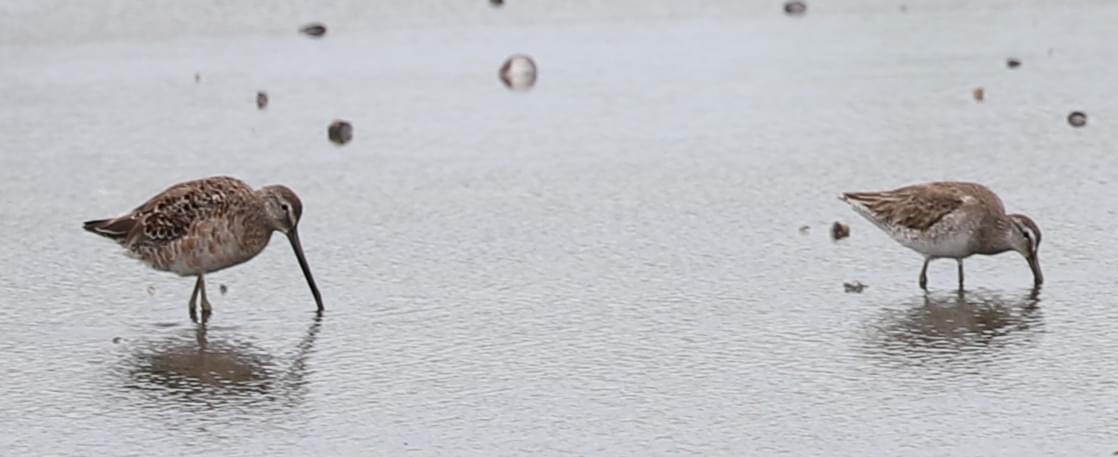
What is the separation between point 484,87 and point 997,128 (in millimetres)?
3846

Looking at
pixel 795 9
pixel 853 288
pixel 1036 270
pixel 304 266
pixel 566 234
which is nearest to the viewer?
pixel 304 266

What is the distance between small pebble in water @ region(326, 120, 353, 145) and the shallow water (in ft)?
0.36

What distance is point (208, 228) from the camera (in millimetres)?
9523

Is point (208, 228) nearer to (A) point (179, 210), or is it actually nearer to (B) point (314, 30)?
(A) point (179, 210)

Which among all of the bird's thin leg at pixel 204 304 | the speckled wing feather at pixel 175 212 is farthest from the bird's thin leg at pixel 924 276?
the bird's thin leg at pixel 204 304

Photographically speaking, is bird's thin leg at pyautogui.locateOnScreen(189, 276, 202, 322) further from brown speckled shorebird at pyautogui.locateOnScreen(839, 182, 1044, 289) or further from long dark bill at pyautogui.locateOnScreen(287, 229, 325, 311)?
brown speckled shorebird at pyautogui.locateOnScreen(839, 182, 1044, 289)

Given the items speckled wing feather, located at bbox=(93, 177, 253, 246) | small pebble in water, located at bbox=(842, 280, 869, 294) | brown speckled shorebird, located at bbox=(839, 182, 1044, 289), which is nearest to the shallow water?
small pebble in water, located at bbox=(842, 280, 869, 294)

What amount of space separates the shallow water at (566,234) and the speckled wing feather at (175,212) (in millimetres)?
304

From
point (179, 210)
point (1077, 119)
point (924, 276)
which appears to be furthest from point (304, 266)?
point (1077, 119)

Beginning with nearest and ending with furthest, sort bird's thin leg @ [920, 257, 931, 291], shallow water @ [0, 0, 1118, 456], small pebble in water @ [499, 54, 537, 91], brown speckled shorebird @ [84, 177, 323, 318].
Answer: shallow water @ [0, 0, 1118, 456]
brown speckled shorebird @ [84, 177, 323, 318]
bird's thin leg @ [920, 257, 931, 291]
small pebble in water @ [499, 54, 537, 91]

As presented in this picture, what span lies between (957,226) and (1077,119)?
397 cm

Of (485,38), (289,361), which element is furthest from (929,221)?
(485,38)

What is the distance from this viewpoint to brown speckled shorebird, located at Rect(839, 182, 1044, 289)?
9781 mm

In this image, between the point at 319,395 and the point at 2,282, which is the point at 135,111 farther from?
the point at 319,395
